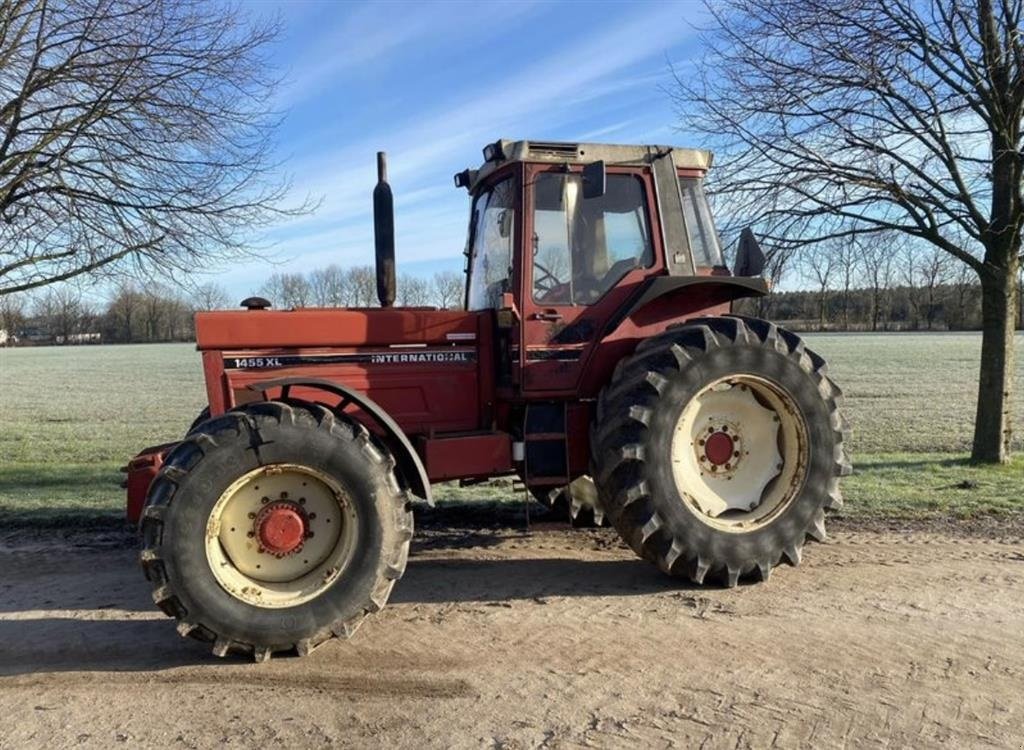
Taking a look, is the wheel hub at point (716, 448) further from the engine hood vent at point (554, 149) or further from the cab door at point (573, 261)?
the engine hood vent at point (554, 149)

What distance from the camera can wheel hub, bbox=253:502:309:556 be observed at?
13.9 feet

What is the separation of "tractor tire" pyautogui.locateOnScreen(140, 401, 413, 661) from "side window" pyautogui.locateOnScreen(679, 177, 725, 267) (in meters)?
2.58

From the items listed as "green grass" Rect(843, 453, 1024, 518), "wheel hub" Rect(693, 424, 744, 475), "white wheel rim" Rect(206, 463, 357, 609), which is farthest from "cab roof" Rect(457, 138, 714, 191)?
"green grass" Rect(843, 453, 1024, 518)

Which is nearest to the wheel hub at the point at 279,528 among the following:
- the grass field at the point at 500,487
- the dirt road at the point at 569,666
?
the dirt road at the point at 569,666

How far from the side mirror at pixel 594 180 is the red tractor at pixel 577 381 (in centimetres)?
2

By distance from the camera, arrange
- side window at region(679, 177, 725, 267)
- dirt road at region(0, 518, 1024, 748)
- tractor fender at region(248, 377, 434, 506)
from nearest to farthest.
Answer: dirt road at region(0, 518, 1024, 748)
tractor fender at region(248, 377, 434, 506)
side window at region(679, 177, 725, 267)

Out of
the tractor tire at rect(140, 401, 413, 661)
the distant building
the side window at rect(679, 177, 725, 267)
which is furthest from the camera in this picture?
the distant building

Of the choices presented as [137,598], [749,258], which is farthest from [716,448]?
[137,598]

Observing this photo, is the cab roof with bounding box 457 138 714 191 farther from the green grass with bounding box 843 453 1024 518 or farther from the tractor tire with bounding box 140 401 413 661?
the green grass with bounding box 843 453 1024 518

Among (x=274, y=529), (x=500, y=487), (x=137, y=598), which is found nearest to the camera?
(x=274, y=529)

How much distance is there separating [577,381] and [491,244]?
1.17 meters

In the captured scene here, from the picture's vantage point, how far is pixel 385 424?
182 inches

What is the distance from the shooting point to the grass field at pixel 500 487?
7414 mm

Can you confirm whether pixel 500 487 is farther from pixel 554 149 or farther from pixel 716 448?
pixel 554 149
